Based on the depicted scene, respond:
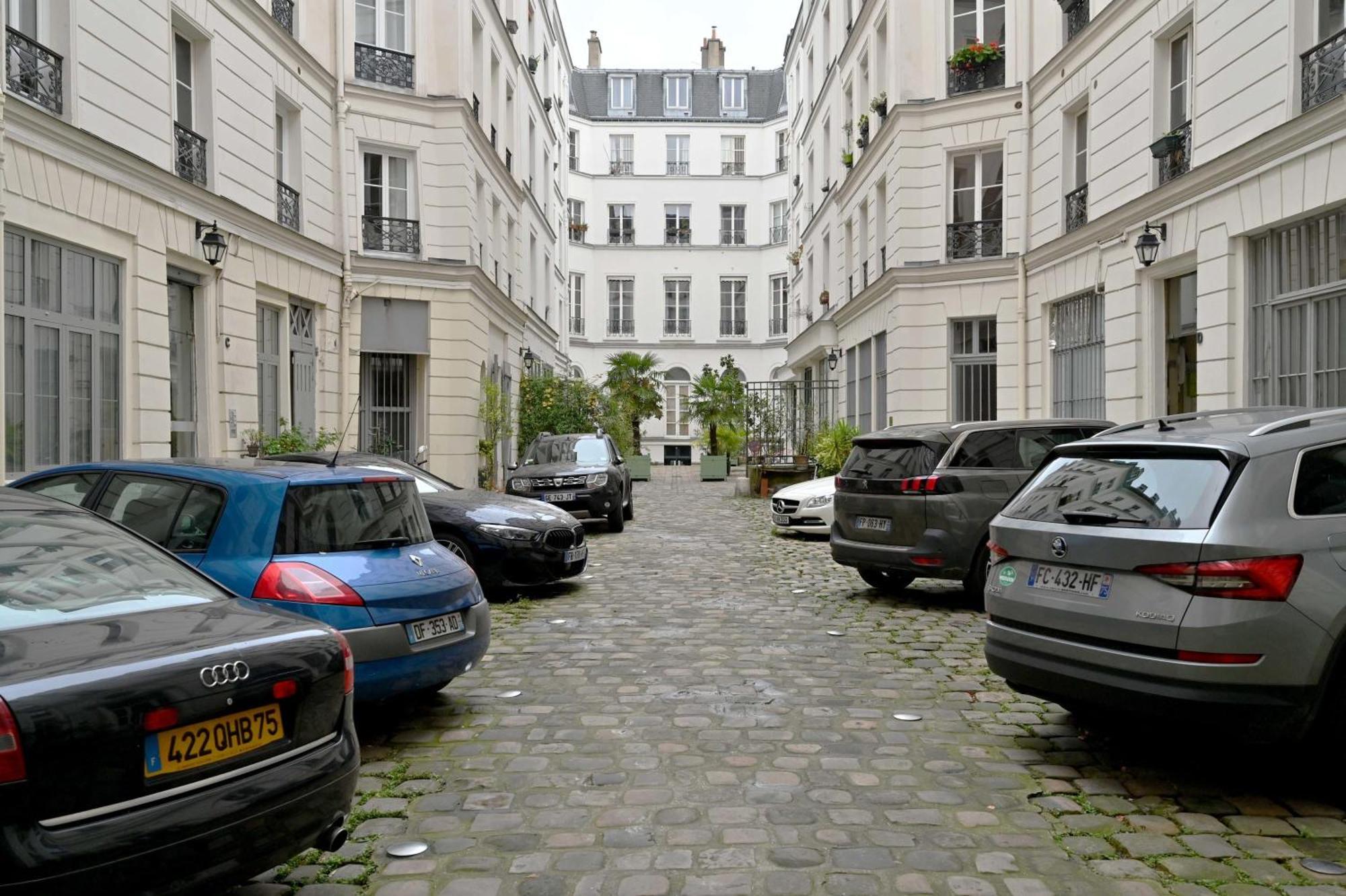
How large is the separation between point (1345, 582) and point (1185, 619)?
64 cm

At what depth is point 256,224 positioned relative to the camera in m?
15.7

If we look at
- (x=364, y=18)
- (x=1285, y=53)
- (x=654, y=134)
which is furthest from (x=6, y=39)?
(x=654, y=134)

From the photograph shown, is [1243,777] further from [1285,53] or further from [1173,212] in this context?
[1173,212]

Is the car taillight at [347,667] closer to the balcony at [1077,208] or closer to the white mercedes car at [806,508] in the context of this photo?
the white mercedes car at [806,508]

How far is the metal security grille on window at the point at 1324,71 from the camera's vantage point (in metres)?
10.7

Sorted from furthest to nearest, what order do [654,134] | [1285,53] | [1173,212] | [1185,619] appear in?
[654,134] → [1173,212] → [1285,53] → [1185,619]

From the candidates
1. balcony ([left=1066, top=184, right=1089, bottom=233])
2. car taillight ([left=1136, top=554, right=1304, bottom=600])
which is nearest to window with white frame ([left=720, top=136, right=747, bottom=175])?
balcony ([left=1066, top=184, right=1089, bottom=233])

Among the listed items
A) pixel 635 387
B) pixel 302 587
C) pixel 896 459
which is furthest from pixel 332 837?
pixel 635 387

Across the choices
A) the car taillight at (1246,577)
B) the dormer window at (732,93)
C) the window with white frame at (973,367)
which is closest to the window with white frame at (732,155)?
the dormer window at (732,93)

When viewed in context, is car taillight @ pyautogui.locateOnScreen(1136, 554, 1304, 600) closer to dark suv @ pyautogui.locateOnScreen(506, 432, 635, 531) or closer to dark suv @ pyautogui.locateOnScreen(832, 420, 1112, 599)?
dark suv @ pyautogui.locateOnScreen(832, 420, 1112, 599)

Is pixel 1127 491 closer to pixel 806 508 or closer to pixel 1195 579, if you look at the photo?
pixel 1195 579

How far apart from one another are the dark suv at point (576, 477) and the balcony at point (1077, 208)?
8786mm

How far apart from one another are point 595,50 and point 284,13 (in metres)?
38.3

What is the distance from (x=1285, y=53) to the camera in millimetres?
11508
